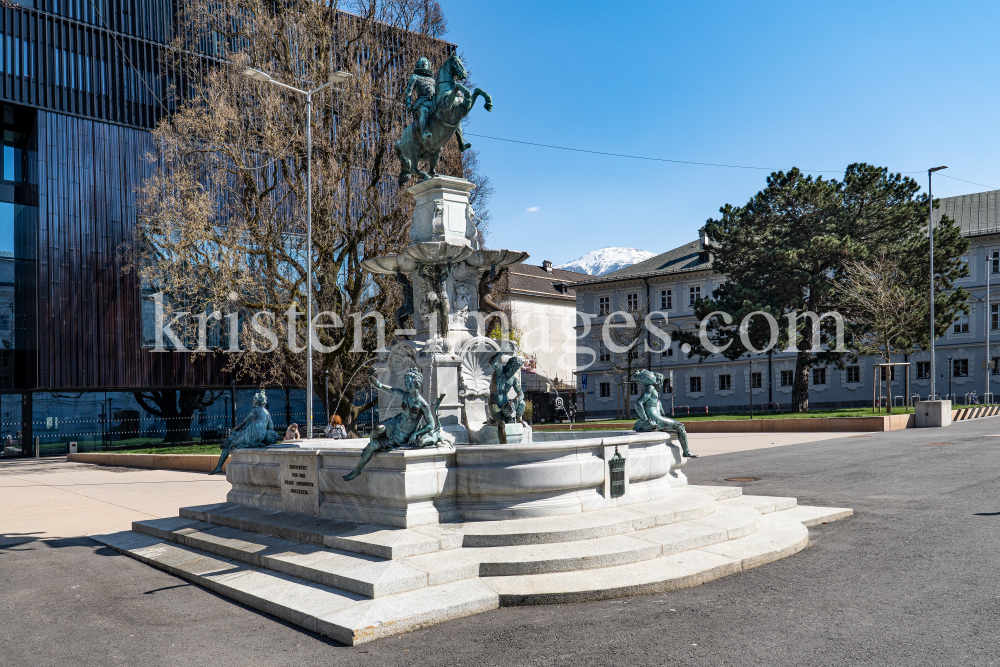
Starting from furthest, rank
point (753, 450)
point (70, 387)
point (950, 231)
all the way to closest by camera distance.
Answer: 1. point (950, 231)
2. point (70, 387)
3. point (753, 450)

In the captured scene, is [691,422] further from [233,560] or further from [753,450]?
[233,560]

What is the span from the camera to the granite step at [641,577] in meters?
6.28

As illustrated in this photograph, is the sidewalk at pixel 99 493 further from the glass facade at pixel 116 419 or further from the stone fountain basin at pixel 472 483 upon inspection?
the glass facade at pixel 116 419

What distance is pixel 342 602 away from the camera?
6.17 meters

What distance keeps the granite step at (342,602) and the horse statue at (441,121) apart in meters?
8.03

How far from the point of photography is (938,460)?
16203 millimetres

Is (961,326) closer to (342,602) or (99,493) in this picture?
(99,493)

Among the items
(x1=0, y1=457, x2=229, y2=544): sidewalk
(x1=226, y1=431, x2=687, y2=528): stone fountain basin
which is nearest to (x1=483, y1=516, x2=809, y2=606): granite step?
(x1=226, y1=431, x2=687, y2=528): stone fountain basin

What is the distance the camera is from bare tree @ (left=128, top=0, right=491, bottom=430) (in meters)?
23.8

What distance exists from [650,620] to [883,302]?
108 ft

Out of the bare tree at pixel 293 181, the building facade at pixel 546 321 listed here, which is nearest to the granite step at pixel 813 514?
the bare tree at pixel 293 181

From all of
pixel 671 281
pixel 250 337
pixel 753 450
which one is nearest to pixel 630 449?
pixel 753 450

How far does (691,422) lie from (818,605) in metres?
27.8

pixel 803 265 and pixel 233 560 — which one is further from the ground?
pixel 803 265
